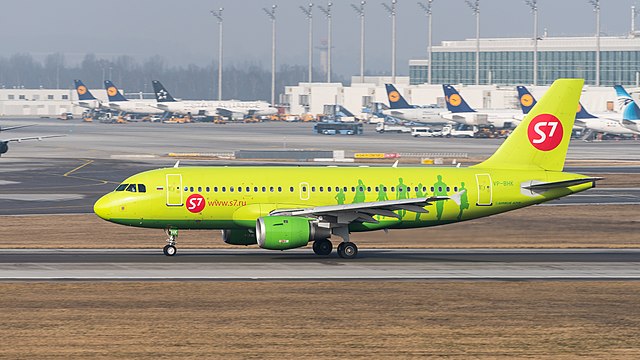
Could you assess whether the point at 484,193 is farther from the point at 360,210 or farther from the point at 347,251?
the point at 347,251

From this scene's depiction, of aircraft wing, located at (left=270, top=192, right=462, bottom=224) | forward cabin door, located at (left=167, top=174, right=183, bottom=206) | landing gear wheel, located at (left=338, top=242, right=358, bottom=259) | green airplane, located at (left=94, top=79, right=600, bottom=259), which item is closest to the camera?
aircraft wing, located at (left=270, top=192, right=462, bottom=224)

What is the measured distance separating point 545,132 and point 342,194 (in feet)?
33.4

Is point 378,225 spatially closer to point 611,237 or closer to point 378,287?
point 378,287

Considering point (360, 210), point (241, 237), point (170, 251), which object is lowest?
point (170, 251)

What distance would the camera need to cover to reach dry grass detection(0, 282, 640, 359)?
30203 mm

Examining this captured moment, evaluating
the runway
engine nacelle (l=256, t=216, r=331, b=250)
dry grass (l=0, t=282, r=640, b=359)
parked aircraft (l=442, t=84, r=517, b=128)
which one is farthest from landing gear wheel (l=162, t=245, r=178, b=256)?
parked aircraft (l=442, t=84, r=517, b=128)

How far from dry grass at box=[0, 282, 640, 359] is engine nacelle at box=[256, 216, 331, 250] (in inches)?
223

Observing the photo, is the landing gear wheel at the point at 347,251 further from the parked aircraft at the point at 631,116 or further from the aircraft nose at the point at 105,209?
the parked aircraft at the point at 631,116

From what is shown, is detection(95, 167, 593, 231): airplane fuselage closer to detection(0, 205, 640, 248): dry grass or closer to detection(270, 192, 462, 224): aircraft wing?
detection(270, 192, 462, 224): aircraft wing

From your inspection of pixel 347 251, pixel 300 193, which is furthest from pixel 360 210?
pixel 300 193

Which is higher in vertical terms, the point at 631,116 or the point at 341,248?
the point at 631,116

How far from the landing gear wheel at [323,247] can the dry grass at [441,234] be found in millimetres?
3062

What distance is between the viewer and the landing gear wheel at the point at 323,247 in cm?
5122

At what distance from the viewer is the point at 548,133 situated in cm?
5369
